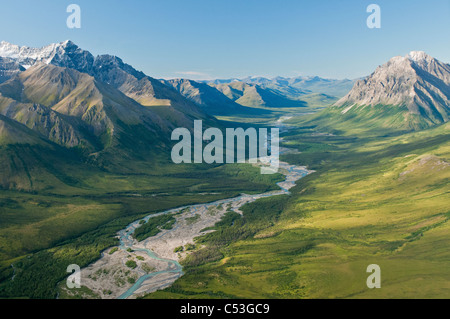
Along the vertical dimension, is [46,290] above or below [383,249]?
below

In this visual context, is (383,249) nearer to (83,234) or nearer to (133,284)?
(133,284)

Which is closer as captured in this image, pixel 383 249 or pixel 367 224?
pixel 383 249
